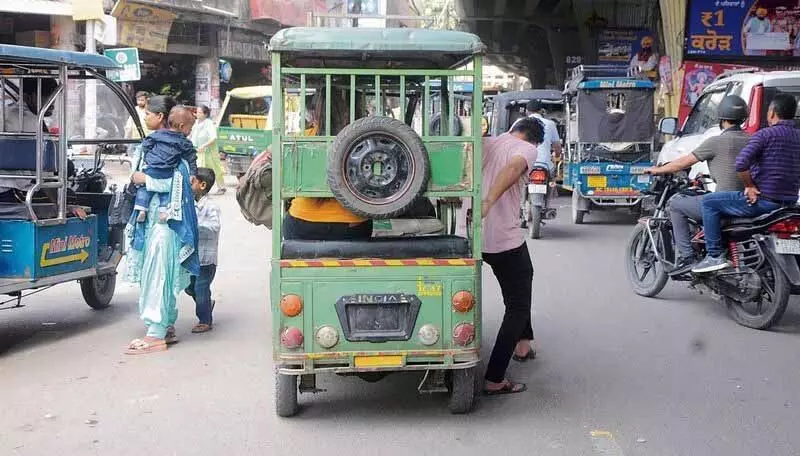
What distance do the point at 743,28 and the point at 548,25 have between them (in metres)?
14.5

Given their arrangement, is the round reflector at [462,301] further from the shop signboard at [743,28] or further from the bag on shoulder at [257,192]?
the shop signboard at [743,28]

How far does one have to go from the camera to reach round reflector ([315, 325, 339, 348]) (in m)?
4.70

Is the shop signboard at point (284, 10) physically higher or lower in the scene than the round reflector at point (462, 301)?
higher

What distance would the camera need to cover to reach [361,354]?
186 inches

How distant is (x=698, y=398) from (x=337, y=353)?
2.16m

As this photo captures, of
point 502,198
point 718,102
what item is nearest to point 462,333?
point 502,198

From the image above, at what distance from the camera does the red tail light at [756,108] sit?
8859mm

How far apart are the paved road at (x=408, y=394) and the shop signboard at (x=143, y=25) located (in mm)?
15587

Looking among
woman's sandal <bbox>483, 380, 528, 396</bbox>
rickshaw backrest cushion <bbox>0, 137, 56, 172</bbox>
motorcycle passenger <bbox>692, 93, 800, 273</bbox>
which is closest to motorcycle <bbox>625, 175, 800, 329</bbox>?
motorcycle passenger <bbox>692, 93, 800, 273</bbox>

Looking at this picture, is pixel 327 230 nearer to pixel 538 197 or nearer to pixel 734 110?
pixel 734 110

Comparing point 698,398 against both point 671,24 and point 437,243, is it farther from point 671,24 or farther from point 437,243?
point 671,24

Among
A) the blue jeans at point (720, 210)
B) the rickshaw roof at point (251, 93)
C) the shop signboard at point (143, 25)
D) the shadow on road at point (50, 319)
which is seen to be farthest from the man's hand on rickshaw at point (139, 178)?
the shop signboard at point (143, 25)

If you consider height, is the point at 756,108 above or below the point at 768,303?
above

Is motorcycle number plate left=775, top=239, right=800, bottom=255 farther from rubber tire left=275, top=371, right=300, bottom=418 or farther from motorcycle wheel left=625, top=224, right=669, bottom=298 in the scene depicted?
rubber tire left=275, top=371, right=300, bottom=418
